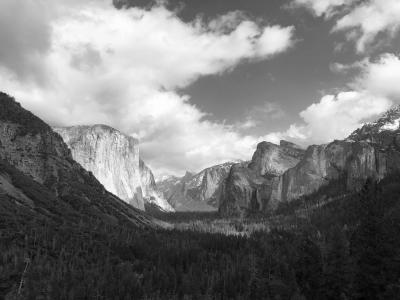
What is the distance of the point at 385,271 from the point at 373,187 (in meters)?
16.9

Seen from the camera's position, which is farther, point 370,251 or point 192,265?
point 192,265

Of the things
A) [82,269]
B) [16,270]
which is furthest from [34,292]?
[82,269]

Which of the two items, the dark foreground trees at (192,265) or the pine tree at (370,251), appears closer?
the pine tree at (370,251)

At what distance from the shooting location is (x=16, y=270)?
361 ft

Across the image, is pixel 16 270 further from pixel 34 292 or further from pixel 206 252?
pixel 206 252

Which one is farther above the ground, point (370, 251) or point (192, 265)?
point (370, 251)

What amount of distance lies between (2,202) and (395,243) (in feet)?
431

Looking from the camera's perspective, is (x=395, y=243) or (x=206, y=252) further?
(x=206, y=252)

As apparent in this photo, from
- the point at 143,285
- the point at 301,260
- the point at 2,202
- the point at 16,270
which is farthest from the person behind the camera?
the point at 2,202

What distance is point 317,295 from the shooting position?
8494 centimetres

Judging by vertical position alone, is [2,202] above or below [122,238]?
above

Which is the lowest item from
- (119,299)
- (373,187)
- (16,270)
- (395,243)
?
(119,299)

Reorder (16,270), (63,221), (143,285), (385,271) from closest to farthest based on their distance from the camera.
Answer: (385,271) → (16,270) → (143,285) → (63,221)

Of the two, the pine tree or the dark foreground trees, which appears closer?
the pine tree
